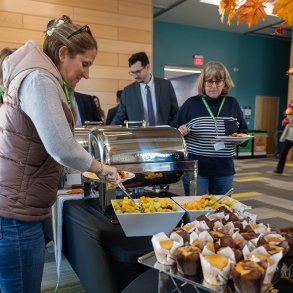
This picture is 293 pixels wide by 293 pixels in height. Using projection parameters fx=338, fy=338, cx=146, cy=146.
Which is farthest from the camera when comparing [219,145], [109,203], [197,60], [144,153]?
[197,60]

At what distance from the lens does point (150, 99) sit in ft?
7.88

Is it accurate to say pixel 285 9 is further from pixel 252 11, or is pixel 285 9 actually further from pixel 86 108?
pixel 86 108

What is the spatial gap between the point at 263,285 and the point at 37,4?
442 cm

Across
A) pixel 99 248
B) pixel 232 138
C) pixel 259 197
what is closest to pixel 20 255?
pixel 99 248

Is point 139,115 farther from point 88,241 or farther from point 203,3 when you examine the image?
point 203,3

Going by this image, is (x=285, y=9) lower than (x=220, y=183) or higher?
higher

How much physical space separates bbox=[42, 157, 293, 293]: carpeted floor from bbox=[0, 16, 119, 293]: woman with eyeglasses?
86cm

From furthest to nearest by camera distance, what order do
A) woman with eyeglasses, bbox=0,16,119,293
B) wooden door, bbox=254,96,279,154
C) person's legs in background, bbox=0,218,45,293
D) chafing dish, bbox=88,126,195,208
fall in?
wooden door, bbox=254,96,279,154
chafing dish, bbox=88,126,195,208
person's legs in background, bbox=0,218,45,293
woman with eyeglasses, bbox=0,16,119,293

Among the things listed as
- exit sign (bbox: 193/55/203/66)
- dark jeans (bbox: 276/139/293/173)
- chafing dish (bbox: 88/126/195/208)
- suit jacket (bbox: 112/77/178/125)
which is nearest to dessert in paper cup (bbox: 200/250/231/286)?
chafing dish (bbox: 88/126/195/208)

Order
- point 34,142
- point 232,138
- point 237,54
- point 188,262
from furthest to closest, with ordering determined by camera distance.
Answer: point 237,54 < point 232,138 < point 34,142 < point 188,262

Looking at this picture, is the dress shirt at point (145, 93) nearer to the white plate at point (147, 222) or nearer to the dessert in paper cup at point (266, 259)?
the white plate at point (147, 222)

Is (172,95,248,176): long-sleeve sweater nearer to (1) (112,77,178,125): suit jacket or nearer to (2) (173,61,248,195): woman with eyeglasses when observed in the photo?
(2) (173,61,248,195): woman with eyeglasses

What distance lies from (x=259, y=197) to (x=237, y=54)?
192 inches

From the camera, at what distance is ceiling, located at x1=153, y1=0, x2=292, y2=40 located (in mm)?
5926
